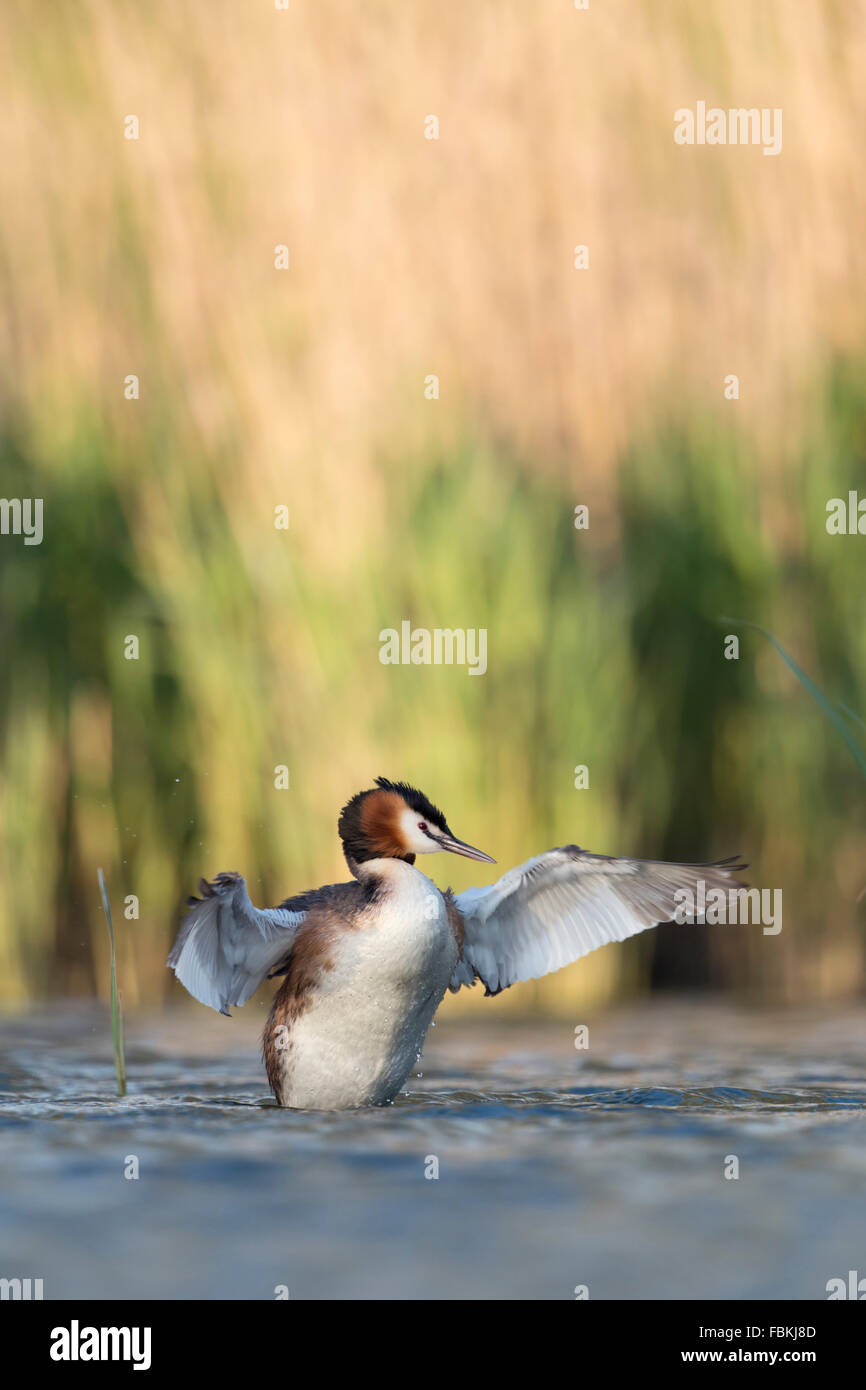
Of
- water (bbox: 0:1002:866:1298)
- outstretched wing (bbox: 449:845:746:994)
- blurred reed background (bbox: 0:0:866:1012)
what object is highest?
blurred reed background (bbox: 0:0:866:1012)

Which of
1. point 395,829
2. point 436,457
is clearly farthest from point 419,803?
point 436,457

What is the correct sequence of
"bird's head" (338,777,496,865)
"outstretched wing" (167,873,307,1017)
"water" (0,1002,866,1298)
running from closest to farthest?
"water" (0,1002,866,1298) < "outstretched wing" (167,873,307,1017) < "bird's head" (338,777,496,865)

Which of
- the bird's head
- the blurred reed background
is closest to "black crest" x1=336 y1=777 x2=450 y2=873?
the bird's head

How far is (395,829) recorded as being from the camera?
5.13m

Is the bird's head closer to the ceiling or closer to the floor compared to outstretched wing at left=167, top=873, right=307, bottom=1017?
closer to the ceiling

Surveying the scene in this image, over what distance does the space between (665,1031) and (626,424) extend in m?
2.29

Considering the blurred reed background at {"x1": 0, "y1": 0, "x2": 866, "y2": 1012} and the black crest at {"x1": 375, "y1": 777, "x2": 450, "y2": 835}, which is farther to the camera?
the blurred reed background at {"x1": 0, "y1": 0, "x2": 866, "y2": 1012}

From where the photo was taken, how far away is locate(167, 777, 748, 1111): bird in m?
4.99

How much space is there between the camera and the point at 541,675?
6637 mm

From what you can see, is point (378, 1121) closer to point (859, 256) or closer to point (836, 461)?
point (836, 461)

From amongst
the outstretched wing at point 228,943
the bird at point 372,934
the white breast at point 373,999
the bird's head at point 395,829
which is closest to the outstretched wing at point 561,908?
the bird at point 372,934

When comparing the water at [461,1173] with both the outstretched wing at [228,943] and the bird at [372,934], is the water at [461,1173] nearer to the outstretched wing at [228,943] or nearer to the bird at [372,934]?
the bird at [372,934]

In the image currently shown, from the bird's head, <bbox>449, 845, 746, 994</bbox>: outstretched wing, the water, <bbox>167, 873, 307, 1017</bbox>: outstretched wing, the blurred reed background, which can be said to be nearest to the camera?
the water

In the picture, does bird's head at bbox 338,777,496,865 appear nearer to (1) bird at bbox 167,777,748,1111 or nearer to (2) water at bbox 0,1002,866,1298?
(1) bird at bbox 167,777,748,1111
